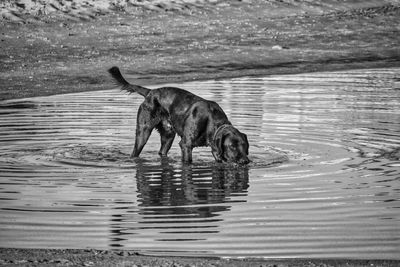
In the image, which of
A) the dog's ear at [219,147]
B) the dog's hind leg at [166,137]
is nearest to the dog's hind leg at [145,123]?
the dog's hind leg at [166,137]

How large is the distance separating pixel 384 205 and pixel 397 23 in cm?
1942

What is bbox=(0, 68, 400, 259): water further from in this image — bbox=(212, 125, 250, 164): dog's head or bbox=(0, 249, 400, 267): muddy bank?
bbox=(0, 249, 400, 267): muddy bank

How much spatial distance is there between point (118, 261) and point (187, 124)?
5.85 meters

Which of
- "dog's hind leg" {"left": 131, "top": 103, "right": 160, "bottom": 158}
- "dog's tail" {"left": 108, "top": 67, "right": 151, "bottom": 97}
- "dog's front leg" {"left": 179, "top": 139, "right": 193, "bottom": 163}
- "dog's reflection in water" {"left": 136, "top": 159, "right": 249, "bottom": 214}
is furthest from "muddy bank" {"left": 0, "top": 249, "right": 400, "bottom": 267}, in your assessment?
"dog's tail" {"left": 108, "top": 67, "right": 151, "bottom": 97}

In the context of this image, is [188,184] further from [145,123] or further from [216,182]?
[145,123]

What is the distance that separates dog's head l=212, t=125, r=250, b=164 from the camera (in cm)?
1220

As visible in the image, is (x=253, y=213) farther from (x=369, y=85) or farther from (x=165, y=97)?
(x=369, y=85)

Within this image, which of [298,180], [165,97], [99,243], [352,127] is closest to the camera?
[99,243]

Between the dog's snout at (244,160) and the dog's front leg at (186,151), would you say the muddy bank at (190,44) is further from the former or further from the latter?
the dog's snout at (244,160)

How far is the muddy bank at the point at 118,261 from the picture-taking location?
704 centimetres

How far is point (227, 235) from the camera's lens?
8383 millimetres

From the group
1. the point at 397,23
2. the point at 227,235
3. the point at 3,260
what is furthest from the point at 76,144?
the point at 397,23

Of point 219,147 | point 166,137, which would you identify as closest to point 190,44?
point 166,137

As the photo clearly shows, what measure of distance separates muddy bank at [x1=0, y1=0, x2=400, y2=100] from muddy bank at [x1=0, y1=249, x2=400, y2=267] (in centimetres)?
1214
